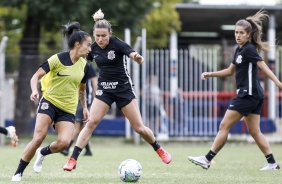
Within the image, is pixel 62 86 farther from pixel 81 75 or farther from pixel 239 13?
pixel 239 13

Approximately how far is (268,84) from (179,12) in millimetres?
5319

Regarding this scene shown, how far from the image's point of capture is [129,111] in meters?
10.4

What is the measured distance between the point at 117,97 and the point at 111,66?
1.45 feet

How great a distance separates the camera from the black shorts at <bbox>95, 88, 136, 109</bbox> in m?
10.5

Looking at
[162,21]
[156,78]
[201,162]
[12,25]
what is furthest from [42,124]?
[12,25]

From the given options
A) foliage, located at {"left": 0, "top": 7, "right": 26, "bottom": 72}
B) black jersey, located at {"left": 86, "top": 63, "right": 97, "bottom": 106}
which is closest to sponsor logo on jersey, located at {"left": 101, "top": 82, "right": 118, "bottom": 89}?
black jersey, located at {"left": 86, "top": 63, "right": 97, "bottom": 106}

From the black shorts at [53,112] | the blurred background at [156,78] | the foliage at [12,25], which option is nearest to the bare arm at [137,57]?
the black shorts at [53,112]

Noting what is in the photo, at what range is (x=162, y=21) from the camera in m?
27.2

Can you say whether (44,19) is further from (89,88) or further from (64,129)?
(64,129)

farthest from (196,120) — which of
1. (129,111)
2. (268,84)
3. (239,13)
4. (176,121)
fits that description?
(129,111)

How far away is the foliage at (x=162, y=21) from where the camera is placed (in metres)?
26.5

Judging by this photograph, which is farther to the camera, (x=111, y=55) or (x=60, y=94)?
(x=111, y=55)

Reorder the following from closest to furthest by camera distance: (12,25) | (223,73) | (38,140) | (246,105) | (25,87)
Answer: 1. (38,140)
2. (246,105)
3. (223,73)
4. (25,87)
5. (12,25)

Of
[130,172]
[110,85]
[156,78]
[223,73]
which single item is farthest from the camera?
[156,78]
